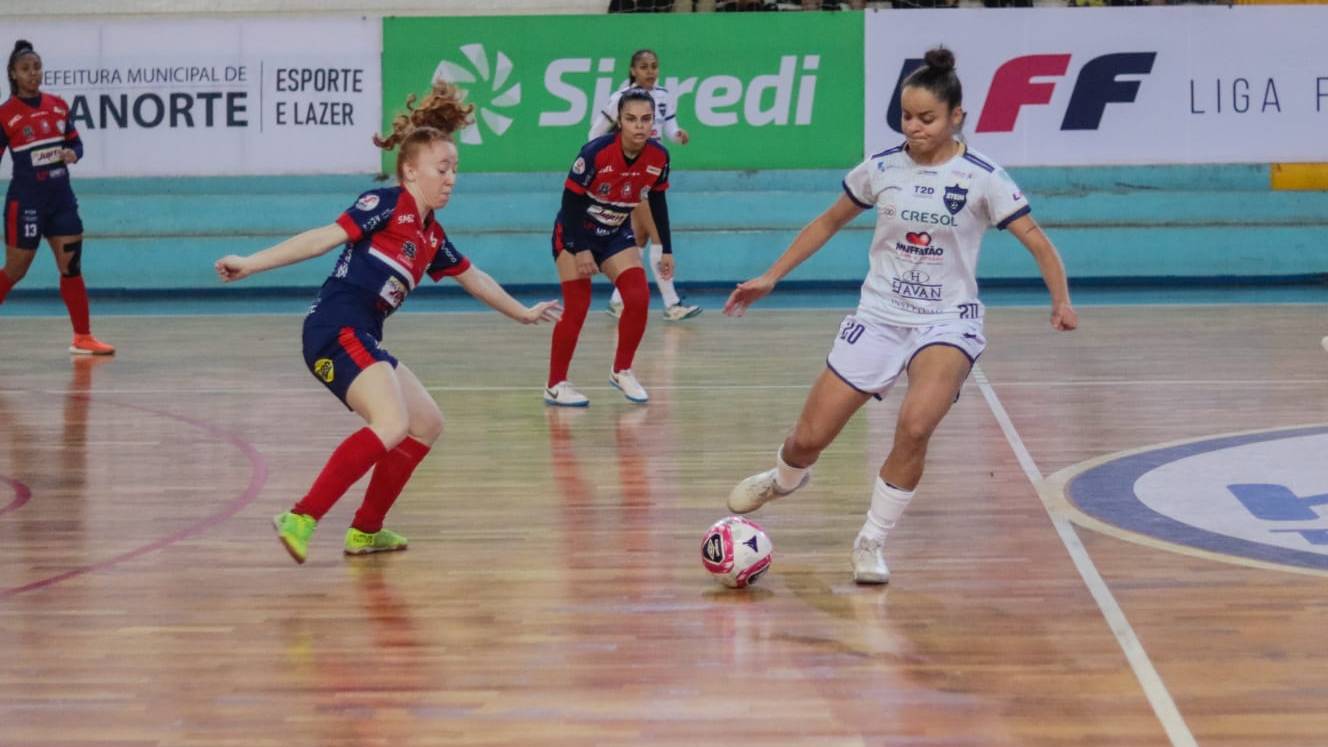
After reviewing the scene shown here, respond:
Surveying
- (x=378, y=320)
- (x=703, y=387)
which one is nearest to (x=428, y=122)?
(x=378, y=320)

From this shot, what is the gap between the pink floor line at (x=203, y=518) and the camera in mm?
5737

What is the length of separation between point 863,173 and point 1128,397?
4274mm

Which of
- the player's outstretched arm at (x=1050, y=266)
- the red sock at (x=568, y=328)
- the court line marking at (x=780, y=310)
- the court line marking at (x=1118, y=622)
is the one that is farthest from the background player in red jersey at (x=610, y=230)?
the court line marking at (x=780, y=310)

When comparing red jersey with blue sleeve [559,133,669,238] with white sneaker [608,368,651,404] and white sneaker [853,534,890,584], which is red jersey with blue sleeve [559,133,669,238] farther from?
white sneaker [853,534,890,584]

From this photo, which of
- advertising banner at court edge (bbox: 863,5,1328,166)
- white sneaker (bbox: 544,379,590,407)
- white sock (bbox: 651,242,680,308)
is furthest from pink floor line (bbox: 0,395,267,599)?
advertising banner at court edge (bbox: 863,5,1328,166)

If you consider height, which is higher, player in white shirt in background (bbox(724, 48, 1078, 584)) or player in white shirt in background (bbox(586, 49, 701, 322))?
player in white shirt in background (bbox(724, 48, 1078, 584))

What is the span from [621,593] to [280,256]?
5.12ft

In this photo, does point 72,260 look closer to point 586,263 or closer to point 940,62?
point 586,263

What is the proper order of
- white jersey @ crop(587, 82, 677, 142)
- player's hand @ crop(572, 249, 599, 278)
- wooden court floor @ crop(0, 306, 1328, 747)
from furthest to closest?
white jersey @ crop(587, 82, 677, 142) < player's hand @ crop(572, 249, 599, 278) < wooden court floor @ crop(0, 306, 1328, 747)

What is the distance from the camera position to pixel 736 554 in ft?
17.9

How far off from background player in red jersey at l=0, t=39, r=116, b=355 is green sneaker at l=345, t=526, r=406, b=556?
6269mm

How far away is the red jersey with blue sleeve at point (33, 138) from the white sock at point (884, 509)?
7996 mm

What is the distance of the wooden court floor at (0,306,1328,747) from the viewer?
4234 mm

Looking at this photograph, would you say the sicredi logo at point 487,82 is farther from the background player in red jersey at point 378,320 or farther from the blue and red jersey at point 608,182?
the background player in red jersey at point 378,320
